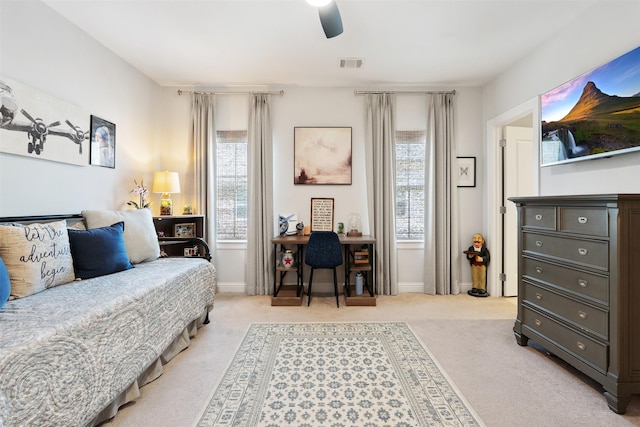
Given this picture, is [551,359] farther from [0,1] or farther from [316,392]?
[0,1]

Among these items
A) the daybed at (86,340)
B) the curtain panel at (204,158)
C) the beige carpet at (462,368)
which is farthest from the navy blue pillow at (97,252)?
the curtain panel at (204,158)

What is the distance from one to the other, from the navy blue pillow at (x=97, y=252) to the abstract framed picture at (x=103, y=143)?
3.00 feet

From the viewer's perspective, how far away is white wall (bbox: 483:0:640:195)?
206 cm

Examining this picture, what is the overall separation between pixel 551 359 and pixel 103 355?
2.94 m

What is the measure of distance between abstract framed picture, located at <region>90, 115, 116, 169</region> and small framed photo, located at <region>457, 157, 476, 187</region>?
4.13 meters

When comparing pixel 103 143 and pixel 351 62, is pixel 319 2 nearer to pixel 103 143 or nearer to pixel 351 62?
pixel 351 62

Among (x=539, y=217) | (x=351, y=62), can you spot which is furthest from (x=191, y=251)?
(x=539, y=217)

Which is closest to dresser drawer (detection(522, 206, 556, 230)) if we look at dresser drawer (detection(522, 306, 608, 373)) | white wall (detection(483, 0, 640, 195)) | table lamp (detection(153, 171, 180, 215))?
white wall (detection(483, 0, 640, 195))

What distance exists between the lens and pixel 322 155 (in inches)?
155

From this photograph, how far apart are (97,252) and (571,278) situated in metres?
3.36

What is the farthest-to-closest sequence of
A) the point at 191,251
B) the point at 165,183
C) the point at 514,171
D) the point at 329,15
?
the point at 514,171, the point at 191,251, the point at 165,183, the point at 329,15

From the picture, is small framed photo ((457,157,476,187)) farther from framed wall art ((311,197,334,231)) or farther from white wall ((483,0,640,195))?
framed wall art ((311,197,334,231))

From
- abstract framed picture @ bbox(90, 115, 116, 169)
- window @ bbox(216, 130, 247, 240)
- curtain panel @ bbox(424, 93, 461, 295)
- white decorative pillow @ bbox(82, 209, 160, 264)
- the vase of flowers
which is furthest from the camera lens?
window @ bbox(216, 130, 247, 240)

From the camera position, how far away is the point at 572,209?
196 centimetres
